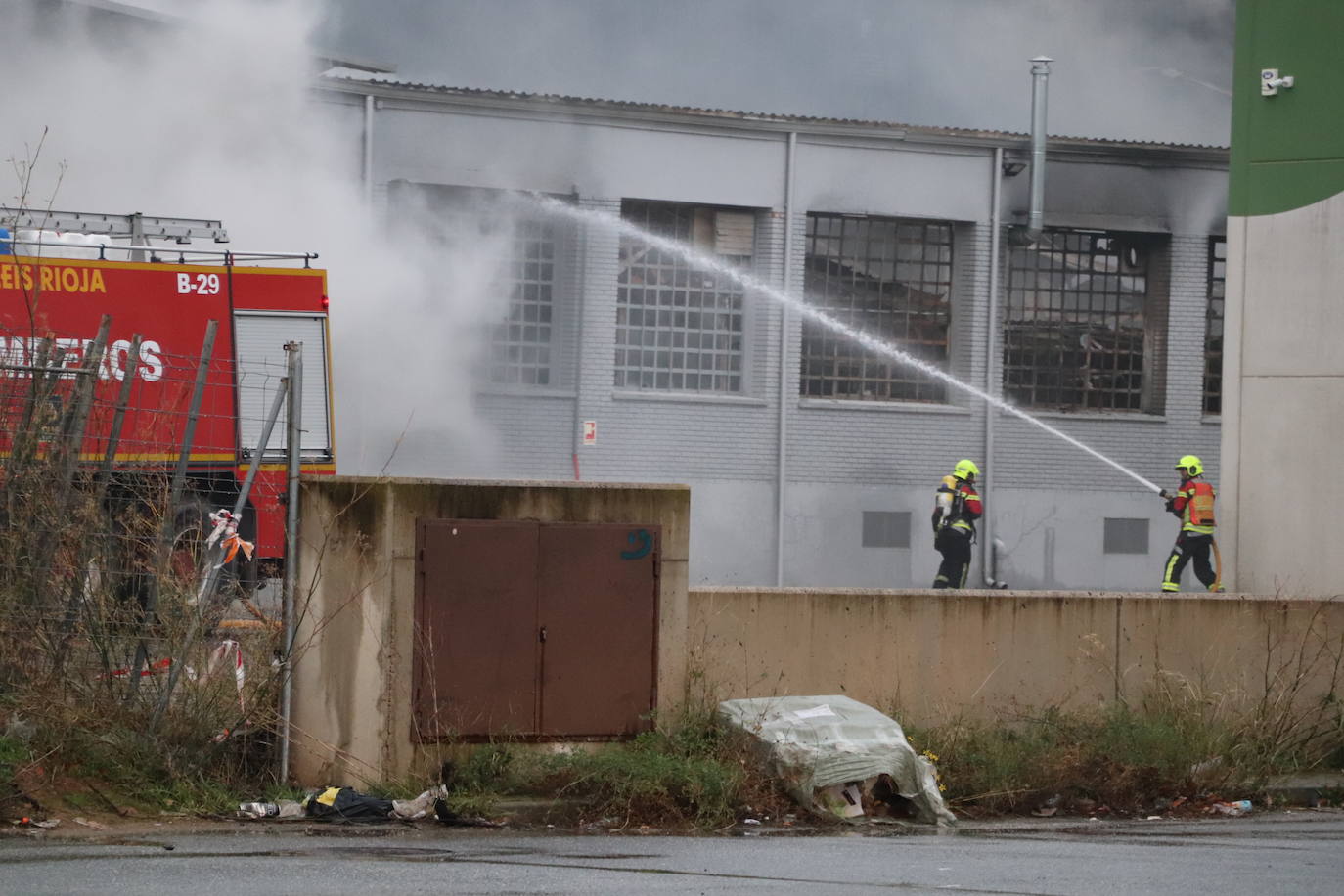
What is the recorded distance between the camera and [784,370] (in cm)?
2306

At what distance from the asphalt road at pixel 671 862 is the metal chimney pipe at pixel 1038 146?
52.3 ft

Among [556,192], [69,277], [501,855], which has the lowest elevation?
[501,855]

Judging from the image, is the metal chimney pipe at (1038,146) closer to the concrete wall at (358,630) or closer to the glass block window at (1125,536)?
the glass block window at (1125,536)

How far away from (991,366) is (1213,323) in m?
3.48

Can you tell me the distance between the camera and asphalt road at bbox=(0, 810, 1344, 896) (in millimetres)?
6188

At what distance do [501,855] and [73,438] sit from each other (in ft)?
10.1

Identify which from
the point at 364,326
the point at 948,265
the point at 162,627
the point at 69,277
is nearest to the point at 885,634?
the point at 162,627

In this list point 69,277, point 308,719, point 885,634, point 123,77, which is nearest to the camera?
point 308,719

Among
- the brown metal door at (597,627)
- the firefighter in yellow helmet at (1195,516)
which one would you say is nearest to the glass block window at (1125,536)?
the firefighter in yellow helmet at (1195,516)

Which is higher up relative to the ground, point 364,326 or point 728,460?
point 364,326

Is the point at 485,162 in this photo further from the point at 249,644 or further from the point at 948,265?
the point at 249,644

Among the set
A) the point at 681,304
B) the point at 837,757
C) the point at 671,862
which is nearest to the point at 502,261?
the point at 681,304

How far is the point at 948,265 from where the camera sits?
78.8 feet

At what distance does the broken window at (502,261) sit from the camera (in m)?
21.8
